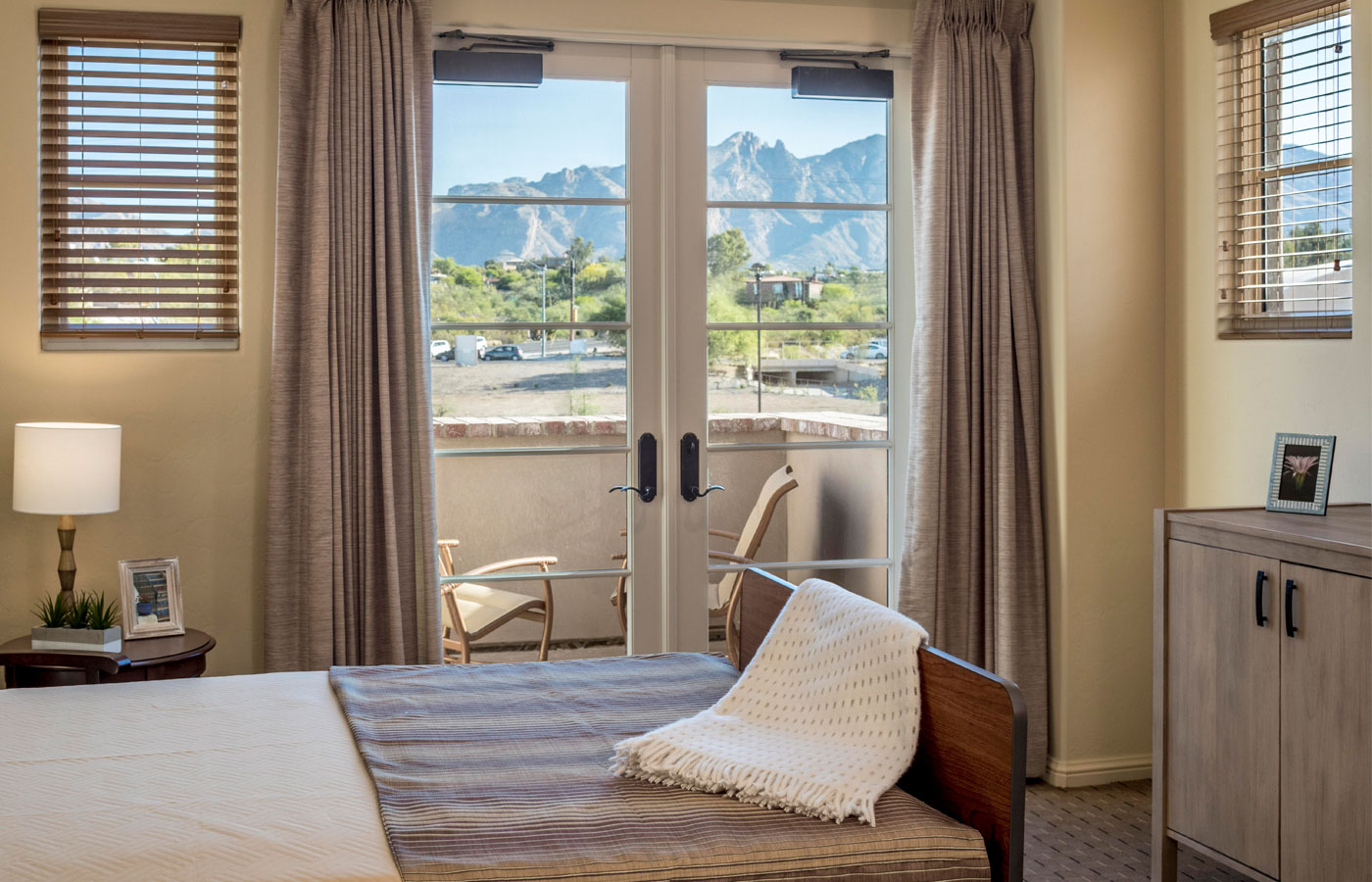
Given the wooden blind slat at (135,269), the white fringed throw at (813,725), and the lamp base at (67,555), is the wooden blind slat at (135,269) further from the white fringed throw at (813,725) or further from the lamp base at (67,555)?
the white fringed throw at (813,725)

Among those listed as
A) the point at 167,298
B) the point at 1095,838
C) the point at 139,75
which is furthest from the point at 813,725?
the point at 139,75

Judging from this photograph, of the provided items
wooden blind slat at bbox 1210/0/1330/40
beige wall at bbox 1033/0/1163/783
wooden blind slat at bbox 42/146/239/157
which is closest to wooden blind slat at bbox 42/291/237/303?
wooden blind slat at bbox 42/146/239/157

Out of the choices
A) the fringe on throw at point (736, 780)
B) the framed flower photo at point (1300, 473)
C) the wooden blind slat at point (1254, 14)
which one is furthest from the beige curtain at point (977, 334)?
the fringe on throw at point (736, 780)

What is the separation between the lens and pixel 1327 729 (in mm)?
2477

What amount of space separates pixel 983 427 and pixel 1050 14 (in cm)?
135

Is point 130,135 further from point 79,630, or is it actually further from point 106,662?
point 106,662

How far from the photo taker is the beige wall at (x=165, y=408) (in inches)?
134

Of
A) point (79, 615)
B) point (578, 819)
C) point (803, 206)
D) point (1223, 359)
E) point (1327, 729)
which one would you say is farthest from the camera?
point (803, 206)

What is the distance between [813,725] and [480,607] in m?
1.96

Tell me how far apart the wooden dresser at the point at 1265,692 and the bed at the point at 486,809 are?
1.05 meters

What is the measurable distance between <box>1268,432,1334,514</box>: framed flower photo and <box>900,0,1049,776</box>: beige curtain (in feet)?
3.14

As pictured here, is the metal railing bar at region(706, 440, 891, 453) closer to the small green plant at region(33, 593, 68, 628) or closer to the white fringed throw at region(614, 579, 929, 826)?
the white fringed throw at region(614, 579, 929, 826)

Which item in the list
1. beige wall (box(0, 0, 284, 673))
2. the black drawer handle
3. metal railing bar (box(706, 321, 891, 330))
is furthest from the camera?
metal railing bar (box(706, 321, 891, 330))

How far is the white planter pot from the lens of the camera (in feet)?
9.88
